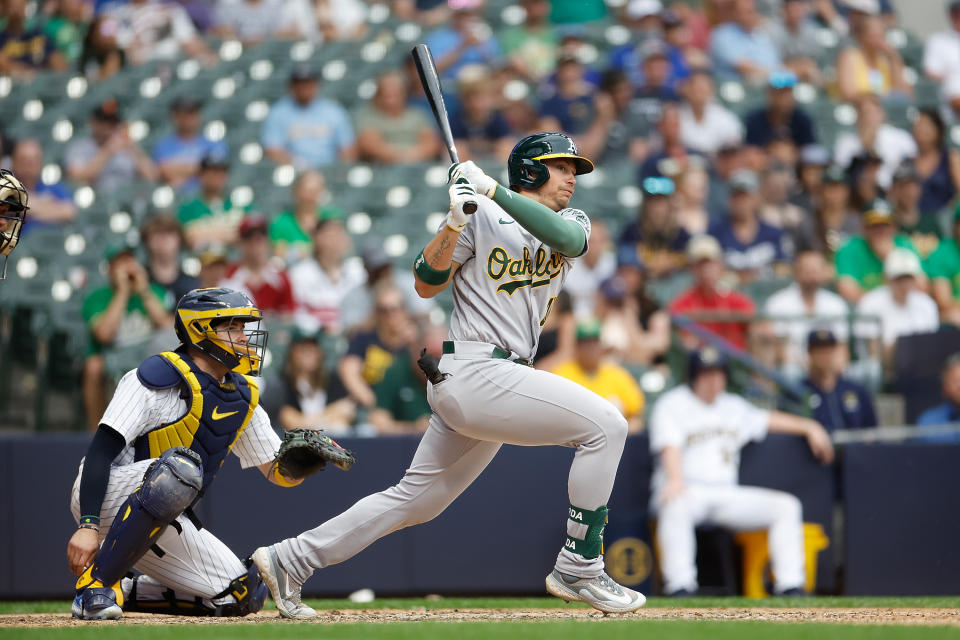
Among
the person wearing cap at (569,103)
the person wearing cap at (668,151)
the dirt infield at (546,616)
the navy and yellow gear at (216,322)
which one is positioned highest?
the person wearing cap at (569,103)

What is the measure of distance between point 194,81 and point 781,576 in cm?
745

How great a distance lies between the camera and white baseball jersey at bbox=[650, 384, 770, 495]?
24.6 feet

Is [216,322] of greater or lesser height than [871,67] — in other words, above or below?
below

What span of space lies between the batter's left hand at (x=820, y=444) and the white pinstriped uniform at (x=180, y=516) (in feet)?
11.6

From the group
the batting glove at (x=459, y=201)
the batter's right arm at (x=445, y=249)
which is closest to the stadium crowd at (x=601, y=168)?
the batter's right arm at (x=445, y=249)

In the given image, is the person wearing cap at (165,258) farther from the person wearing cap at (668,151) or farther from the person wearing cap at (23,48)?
the person wearing cap at (23,48)

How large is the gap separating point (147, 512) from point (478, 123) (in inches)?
260

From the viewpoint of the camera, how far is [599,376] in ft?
26.3

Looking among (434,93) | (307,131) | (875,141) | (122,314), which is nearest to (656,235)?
(875,141)

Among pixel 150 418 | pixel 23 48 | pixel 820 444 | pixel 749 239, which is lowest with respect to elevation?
pixel 820 444

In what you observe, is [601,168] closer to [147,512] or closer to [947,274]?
[947,274]

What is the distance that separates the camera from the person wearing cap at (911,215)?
995 centimetres

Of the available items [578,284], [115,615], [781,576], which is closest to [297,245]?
[578,284]

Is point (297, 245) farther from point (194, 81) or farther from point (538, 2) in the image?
point (538, 2)
